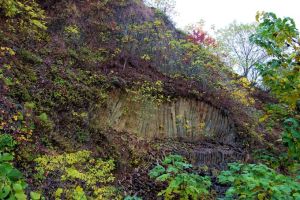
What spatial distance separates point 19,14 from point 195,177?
7266 millimetres

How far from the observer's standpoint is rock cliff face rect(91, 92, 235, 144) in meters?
8.59

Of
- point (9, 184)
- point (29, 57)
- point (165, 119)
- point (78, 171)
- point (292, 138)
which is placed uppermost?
point (29, 57)

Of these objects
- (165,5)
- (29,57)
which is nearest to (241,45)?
(165,5)

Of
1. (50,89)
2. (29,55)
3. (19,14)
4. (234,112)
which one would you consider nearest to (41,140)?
(50,89)

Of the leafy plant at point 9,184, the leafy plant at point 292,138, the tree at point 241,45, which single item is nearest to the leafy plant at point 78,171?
the leafy plant at point 292,138

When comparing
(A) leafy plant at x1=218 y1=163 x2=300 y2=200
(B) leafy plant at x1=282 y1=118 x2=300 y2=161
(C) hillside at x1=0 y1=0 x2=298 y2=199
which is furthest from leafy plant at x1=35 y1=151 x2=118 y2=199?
(B) leafy plant at x1=282 y1=118 x2=300 y2=161

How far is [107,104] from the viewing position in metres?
8.47

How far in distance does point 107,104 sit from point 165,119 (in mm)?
2586

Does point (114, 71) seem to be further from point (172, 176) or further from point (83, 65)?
point (172, 176)

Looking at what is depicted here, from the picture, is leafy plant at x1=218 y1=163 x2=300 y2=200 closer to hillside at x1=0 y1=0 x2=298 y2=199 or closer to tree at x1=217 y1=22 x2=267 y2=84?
hillside at x1=0 y1=0 x2=298 y2=199

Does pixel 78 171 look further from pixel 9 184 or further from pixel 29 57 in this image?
pixel 9 184

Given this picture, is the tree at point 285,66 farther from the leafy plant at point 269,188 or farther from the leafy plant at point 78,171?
the leafy plant at point 78,171

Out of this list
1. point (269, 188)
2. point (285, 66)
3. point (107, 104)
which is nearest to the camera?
point (269, 188)

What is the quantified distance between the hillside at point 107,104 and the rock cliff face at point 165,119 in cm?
4
